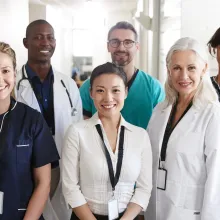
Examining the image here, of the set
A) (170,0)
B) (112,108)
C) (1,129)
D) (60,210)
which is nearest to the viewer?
(1,129)

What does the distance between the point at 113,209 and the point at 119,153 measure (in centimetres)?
25

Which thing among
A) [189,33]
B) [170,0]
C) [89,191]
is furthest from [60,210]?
[170,0]

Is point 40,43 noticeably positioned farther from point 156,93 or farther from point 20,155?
point 20,155

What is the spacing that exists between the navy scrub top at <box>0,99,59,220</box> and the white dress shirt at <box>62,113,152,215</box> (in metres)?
0.11

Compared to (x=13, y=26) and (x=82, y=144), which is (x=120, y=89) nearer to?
(x=82, y=144)

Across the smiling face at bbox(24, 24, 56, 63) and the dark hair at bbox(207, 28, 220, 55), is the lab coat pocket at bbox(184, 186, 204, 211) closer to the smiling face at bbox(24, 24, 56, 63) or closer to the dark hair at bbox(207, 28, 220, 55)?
the dark hair at bbox(207, 28, 220, 55)

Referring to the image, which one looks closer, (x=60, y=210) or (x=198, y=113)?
(x=198, y=113)

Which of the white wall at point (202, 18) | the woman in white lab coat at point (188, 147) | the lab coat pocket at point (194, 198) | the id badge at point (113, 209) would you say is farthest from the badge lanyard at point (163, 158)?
the white wall at point (202, 18)

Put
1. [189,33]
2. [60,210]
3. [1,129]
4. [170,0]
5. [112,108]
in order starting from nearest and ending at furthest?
[1,129] < [112,108] < [60,210] < [189,33] < [170,0]

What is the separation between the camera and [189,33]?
8.26ft

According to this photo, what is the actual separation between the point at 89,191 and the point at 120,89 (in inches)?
19.4

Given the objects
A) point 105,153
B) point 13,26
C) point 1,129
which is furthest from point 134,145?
point 13,26

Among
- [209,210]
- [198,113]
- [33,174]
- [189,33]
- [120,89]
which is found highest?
[189,33]

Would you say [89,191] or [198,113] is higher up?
[198,113]
